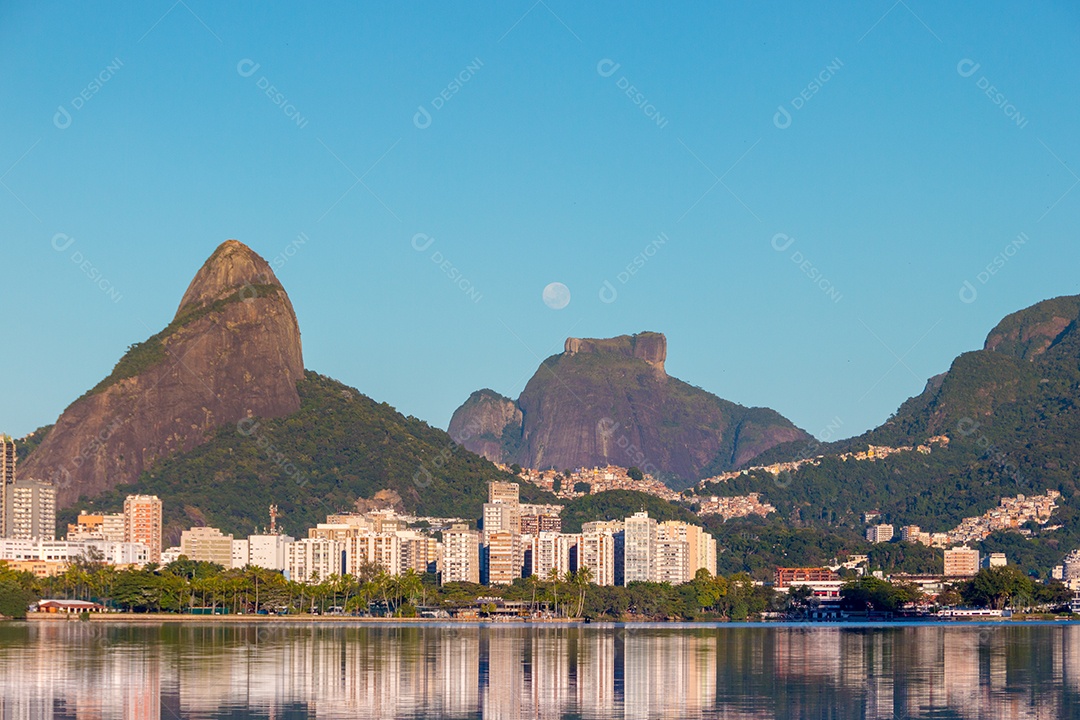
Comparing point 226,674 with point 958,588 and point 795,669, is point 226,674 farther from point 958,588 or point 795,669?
point 958,588

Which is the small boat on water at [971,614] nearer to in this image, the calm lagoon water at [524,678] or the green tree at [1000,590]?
the green tree at [1000,590]

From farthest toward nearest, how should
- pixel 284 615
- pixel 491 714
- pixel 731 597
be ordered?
pixel 731 597 → pixel 284 615 → pixel 491 714

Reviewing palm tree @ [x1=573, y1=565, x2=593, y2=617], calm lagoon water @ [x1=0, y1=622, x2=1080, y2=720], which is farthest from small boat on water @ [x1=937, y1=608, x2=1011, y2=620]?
calm lagoon water @ [x1=0, y1=622, x2=1080, y2=720]

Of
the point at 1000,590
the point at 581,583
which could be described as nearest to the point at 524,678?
the point at 581,583

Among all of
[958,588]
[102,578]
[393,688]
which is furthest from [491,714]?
[958,588]

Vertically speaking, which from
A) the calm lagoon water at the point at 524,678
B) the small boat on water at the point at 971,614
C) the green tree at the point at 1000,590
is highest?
the calm lagoon water at the point at 524,678

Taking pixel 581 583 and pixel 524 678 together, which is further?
pixel 581 583

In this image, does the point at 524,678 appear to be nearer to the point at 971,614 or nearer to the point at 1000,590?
the point at 971,614

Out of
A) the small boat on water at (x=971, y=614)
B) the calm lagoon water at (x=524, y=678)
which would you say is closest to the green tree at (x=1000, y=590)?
the small boat on water at (x=971, y=614)

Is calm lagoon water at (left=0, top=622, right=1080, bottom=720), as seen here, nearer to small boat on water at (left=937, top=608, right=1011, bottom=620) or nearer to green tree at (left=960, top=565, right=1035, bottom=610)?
small boat on water at (left=937, top=608, right=1011, bottom=620)
